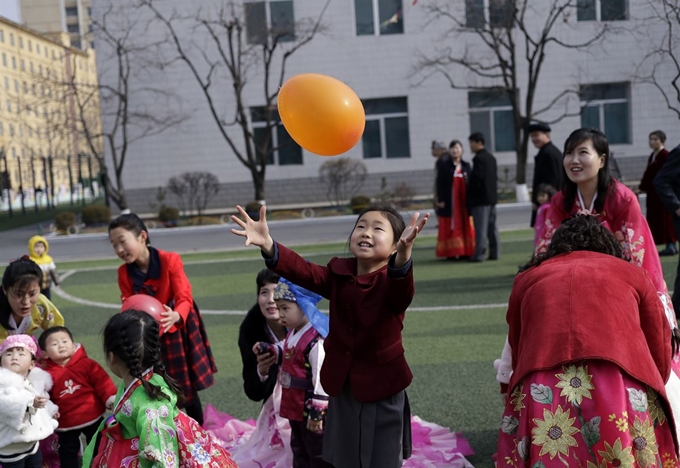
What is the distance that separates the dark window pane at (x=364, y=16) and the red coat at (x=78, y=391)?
20922mm

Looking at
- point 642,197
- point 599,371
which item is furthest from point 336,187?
point 599,371

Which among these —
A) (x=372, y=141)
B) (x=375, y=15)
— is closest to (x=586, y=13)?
(x=375, y=15)

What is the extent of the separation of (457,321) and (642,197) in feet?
46.4

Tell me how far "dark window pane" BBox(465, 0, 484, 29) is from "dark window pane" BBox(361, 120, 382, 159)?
4.10 metres

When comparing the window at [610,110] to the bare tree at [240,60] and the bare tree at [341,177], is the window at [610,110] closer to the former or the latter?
the bare tree at [341,177]

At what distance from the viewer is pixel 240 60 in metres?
23.5

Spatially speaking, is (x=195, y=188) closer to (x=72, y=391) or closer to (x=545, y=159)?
(x=545, y=159)

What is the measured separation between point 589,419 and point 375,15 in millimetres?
22445

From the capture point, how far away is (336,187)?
23859mm

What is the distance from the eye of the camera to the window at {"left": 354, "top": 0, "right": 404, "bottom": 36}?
2414 cm

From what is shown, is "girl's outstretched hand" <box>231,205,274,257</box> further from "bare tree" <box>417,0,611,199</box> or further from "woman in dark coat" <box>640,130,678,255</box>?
"bare tree" <box>417,0,611,199</box>

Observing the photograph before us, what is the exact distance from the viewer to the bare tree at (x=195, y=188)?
23.9 m

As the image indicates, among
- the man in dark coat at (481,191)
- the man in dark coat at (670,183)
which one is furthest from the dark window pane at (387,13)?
the man in dark coat at (670,183)

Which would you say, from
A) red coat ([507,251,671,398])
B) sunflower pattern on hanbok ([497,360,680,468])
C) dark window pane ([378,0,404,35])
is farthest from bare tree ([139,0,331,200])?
sunflower pattern on hanbok ([497,360,680,468])
